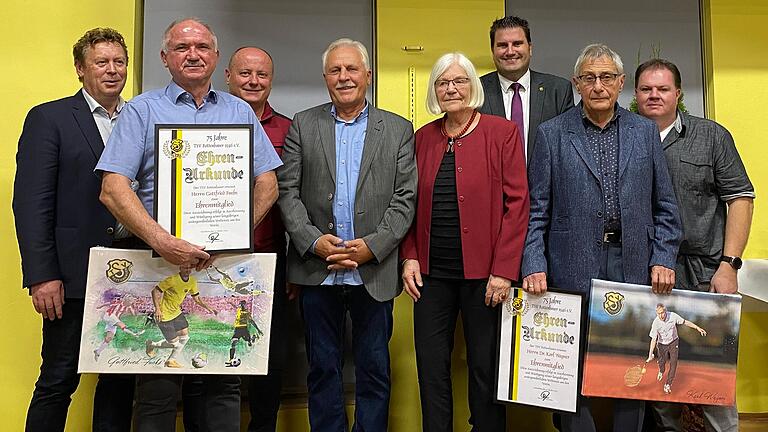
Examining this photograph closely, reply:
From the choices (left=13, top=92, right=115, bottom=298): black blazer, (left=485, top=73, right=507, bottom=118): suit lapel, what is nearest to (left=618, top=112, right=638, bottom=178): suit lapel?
(left=485, top=73, right=507, bottom=118): suit lapel

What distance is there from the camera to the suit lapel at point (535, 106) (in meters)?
2.82

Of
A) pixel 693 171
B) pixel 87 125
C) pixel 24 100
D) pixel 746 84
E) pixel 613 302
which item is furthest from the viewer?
pixel 746 84

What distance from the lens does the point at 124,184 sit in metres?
1.97

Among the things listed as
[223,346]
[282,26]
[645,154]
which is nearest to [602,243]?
[645,154]

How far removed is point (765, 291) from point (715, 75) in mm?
1246

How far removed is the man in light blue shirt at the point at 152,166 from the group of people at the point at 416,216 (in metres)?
0.01

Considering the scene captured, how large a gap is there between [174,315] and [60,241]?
613 mm

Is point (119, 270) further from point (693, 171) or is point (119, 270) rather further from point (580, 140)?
point (693, 171)

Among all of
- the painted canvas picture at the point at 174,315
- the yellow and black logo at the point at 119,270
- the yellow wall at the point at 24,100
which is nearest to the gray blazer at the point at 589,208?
the painted canvas picture at the point at 174,315

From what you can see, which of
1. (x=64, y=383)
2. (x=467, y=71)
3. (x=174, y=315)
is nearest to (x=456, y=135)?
(x=467, y=71)

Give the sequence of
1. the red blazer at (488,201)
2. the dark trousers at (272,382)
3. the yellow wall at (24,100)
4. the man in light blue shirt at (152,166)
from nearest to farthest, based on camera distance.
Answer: the man in light blue shirt at (152,166), the red blazer at (488,201), the dark trousers at (272,382), the yellow wall at (24,100)

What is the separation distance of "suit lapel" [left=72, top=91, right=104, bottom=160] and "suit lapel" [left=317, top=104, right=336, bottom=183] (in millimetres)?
808

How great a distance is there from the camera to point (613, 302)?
7.47ft
